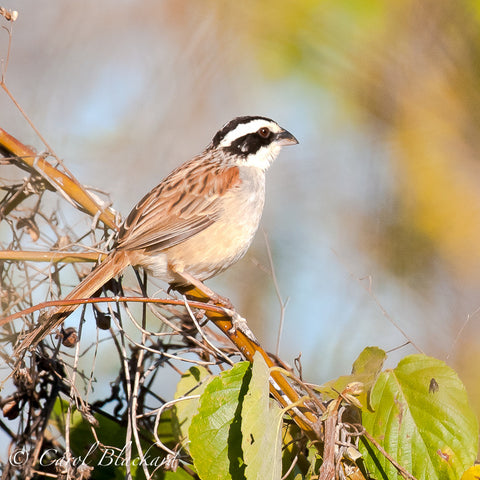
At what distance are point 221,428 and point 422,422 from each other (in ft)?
1.93

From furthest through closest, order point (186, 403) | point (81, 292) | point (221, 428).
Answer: point (81, 292) → point (186, 403) → point (221, 428)

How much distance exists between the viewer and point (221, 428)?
6.80 feet

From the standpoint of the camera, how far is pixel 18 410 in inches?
108

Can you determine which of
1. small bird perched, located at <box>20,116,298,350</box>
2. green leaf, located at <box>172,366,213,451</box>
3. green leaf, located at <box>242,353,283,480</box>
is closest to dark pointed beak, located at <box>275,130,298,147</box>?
small bird perched, located at <box>20,116,298,350</box>

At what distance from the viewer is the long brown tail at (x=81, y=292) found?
2455 mm

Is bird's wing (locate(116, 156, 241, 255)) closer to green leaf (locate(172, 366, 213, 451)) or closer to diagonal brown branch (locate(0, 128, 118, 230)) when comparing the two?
diagonal brown branch (locate(0, 128, 118, 230))

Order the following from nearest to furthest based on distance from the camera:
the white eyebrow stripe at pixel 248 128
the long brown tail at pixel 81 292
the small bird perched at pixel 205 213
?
the long brown tail at pixel 81 292 → the small bird perched at pixel 205 213 → the white eyebrow stripe at pixel 248 128

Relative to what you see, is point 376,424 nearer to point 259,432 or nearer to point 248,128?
point 259,432

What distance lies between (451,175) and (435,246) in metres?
0.41

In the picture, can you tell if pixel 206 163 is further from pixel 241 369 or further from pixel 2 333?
pixel 241 369

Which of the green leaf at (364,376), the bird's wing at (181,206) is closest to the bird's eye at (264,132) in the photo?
the bird's wing at (181,206)

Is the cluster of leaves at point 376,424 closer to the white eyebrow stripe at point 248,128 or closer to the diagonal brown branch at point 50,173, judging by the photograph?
the diagonal brown branch at point 50,173

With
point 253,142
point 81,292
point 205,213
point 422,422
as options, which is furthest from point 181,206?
point 422,422

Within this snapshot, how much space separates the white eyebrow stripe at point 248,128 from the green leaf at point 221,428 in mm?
2130
